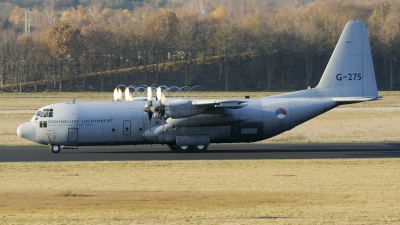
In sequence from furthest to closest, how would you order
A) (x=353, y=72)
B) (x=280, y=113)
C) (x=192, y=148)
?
(x=353, y=72), (x=280, y=113), (x=192, y=148)

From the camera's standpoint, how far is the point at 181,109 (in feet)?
115

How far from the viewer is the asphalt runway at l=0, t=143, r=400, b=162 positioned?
33500 millimetres

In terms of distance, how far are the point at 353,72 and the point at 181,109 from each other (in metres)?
10.6

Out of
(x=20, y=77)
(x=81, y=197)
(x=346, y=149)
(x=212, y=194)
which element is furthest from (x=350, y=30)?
(x=20, y=77)

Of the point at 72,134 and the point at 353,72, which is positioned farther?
the point at 353,72

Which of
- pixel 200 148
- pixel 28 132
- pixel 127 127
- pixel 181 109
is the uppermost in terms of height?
pixel 181 109

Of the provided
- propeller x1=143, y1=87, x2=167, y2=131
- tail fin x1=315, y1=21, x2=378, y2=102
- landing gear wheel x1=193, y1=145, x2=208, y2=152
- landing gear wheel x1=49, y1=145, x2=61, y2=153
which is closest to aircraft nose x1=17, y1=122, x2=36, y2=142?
landing gear wheel x1=49, y1=145, x2=61, y2=153

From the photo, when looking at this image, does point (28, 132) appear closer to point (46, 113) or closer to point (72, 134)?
point (46, 113)

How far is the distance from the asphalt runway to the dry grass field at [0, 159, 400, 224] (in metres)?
2.32

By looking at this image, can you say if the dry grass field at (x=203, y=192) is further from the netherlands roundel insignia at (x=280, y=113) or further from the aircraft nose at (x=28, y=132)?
Answer: the netherlands roundel insignia at (x=280, y=113)

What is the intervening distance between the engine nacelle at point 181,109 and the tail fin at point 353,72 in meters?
7.97

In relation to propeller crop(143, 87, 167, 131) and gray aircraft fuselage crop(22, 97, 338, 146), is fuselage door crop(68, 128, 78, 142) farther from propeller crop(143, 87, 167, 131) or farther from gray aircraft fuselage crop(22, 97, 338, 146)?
propeller crop(143, 87, 167, 131)

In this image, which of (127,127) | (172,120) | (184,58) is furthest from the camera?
(184,58)

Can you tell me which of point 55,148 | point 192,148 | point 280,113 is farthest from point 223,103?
point 55,148
